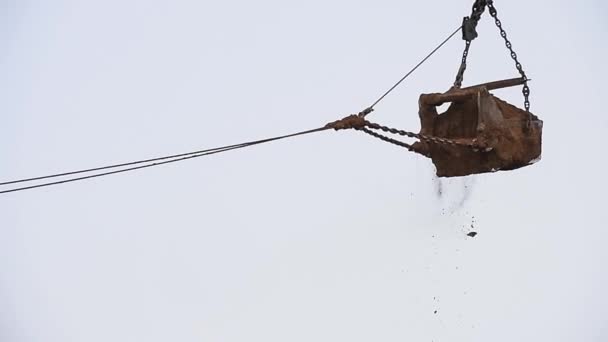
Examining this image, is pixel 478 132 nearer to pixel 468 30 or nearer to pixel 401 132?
pixel 401 132

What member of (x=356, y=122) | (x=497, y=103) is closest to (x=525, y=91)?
(x=497, y=103)

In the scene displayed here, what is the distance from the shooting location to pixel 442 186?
2.20 meters

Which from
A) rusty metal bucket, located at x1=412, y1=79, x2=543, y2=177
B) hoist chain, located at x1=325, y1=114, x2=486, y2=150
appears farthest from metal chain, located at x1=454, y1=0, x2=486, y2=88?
hoist chain, located at x1=325, y1=114, x2=486, y2=150

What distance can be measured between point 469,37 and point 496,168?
1.40 feet

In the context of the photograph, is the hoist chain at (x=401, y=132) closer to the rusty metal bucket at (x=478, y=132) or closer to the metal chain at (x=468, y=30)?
the rusty metal bucket at (x=478, y=132)

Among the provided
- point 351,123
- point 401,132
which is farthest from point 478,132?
point 351,123

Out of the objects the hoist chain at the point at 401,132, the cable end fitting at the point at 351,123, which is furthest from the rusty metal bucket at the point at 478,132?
the cable end fitting at the point at 351,123

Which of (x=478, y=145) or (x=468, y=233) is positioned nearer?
(x=478, y=145)

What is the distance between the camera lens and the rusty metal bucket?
141 centimetres

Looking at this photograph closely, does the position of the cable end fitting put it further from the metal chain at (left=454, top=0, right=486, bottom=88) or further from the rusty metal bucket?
the metal chain at (left=454, top=0, right=486, bottom=88)

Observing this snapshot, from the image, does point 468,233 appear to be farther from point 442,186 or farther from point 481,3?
point 481,3

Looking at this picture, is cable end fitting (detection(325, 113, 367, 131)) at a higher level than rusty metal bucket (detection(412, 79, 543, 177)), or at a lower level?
higher

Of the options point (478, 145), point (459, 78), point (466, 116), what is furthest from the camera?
point (459, 78)

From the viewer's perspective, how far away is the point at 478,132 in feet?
4.59
